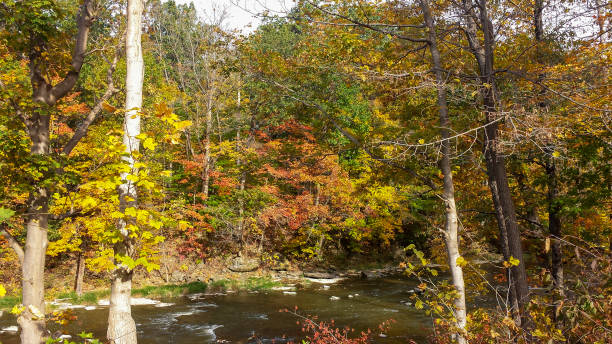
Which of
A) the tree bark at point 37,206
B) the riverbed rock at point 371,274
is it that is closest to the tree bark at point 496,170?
the tree bark at point 37,206

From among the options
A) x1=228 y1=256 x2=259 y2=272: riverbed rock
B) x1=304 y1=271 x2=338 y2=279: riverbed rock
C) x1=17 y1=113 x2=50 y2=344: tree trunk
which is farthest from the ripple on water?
x1=304 y1=271 x2=338 y2=279: riverbed rock

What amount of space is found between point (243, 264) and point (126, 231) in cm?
1756

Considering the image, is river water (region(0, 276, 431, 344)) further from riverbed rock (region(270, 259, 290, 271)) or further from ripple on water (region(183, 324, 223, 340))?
riverbed rock (region(270, 259, 290, 271))

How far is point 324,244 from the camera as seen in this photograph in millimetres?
25000

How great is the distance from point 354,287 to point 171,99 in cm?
1436

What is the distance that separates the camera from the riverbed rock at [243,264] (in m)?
21.2

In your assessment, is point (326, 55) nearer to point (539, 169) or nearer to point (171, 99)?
point (539, 169)

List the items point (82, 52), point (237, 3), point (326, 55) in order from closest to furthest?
1. point (82, 52)
2. point (237, 3)
3. point (326, 55)

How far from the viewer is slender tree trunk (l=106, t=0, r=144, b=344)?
14.6 feet

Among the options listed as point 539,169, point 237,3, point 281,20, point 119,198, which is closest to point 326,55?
point 281,20

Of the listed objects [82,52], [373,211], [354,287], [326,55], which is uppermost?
[326,55]

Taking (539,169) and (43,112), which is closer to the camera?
(43,112)

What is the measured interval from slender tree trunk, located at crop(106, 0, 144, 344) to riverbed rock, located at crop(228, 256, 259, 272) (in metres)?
17.0

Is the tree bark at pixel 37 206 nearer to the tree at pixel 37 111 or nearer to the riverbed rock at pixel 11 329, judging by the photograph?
the tree at pixel 37 111
